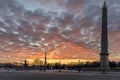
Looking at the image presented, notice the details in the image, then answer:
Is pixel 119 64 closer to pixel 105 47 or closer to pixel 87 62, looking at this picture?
pixel 87 62

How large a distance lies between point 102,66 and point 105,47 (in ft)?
42.7

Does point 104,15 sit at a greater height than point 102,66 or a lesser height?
greater

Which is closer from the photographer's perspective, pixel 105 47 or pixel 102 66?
pixel 105 47

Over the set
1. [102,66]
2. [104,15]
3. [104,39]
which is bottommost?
[102,66]

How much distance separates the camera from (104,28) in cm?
8375

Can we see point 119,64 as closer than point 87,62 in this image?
Yes

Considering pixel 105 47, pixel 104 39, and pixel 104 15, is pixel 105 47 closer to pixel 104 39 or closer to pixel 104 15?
pixel 104 39

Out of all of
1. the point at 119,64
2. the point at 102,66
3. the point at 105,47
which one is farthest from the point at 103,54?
the point at 119,64

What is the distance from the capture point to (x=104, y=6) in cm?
8494

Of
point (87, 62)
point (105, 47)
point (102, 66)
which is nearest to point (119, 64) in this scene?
point (87, 62)

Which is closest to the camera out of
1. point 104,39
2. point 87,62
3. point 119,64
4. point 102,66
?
point 104,39

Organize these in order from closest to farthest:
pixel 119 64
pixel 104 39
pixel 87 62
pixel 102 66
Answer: pixel 104 39 → pixel 102 66 → pixel 119 64 → pixel 87 62

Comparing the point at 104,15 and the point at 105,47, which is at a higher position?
the point at 104,15

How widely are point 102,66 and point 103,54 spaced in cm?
1010
